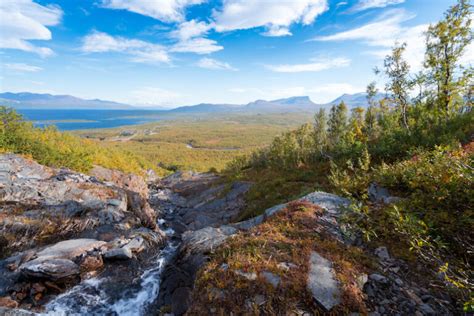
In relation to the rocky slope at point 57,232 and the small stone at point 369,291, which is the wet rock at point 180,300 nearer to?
the rocky slope at point 57,232

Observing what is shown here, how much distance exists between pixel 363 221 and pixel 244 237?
3728 millimetres

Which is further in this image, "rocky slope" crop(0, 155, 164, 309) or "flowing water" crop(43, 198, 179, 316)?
"rocky slope" crop(0, 155, 164, 309)

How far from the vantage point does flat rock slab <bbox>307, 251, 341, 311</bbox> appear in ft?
13.4

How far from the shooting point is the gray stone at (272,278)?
14.6ft

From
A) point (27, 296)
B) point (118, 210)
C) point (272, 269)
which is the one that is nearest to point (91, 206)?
point (118, 210)

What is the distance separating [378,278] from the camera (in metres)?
4.61

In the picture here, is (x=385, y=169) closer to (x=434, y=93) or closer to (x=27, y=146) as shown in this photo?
(x=434, y=93)

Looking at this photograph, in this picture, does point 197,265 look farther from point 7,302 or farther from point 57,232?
point 57,232

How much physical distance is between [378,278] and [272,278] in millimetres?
2298

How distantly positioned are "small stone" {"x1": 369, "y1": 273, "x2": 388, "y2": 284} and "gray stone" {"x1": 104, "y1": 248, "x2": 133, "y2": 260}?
919 cm

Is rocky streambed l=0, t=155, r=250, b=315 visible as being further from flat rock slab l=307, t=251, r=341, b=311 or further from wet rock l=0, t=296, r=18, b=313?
flat rock slab l=307, t=251, r=341, b=311

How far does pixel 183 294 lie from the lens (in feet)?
21.3

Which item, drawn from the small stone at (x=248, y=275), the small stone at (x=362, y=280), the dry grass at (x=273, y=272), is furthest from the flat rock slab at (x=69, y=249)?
the small stone at (x=362, y=280)

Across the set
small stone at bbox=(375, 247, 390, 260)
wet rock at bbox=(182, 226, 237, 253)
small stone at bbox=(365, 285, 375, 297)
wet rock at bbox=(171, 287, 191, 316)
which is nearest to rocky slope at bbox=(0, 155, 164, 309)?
wet rock at bbox=(182, 226, 237, 253)
